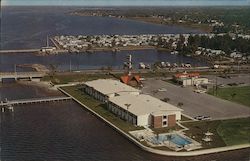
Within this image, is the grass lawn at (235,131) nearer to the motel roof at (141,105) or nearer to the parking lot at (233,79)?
the motel roof at (141,105)

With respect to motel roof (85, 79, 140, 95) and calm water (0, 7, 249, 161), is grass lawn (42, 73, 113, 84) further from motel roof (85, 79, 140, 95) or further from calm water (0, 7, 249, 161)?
motel roof (85, 79, 140, 95)

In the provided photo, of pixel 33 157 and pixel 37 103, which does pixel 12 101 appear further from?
pixel 33 157

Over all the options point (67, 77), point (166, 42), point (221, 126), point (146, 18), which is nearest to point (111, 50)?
point (166, 42)

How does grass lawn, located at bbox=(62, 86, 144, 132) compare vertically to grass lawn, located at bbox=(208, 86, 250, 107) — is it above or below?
below

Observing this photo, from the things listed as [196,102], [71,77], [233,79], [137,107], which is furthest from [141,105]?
[233,79]

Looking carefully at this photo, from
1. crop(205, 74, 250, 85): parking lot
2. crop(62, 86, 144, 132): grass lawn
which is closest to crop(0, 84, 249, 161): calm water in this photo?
crop(62, 86, 144, 132): grass lawn

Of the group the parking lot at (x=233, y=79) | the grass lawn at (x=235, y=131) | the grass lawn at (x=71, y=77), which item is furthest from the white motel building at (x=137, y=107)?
the parking lot at (x=233, y=79)

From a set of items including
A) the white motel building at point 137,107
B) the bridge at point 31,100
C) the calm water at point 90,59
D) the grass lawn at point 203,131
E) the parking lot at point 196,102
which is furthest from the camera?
the calm water at point 90,59
